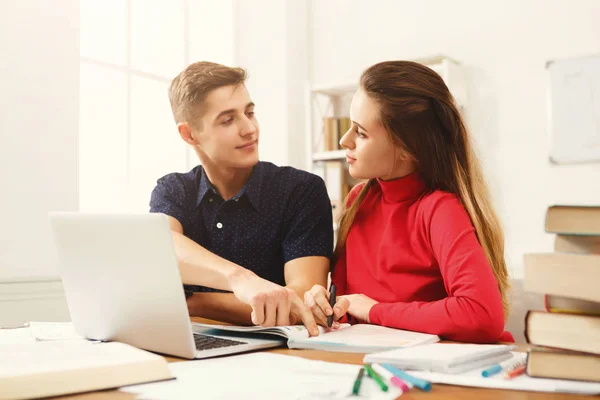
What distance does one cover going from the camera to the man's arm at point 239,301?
4.33 feet

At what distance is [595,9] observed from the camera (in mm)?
2953

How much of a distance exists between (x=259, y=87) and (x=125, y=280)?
3.11m

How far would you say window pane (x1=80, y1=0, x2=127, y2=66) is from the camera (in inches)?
116

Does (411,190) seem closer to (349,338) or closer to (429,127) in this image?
(429,127)

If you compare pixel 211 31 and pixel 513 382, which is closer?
pixel 513 382

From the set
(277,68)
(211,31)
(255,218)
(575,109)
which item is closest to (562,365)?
(255,218)

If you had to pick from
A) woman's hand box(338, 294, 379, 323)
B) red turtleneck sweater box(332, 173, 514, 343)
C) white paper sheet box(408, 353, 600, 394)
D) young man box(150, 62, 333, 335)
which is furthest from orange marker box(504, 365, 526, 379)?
young man box(150, 62, 333, 335)

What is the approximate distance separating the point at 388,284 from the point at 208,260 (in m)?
0.42

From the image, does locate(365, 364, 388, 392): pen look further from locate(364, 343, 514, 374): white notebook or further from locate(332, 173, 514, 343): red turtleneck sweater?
locate(332, 173, 514, 343): red turtleneck sweater

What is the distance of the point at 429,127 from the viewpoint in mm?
1376

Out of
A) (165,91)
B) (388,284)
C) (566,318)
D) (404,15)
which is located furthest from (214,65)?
(404,15)

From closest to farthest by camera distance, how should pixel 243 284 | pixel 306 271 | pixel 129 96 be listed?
pixel 243 284
pixel 306 271
pixel 129 96

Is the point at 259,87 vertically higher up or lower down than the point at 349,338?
higher up

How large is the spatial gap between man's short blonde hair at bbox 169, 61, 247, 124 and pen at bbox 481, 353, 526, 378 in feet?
3.89
